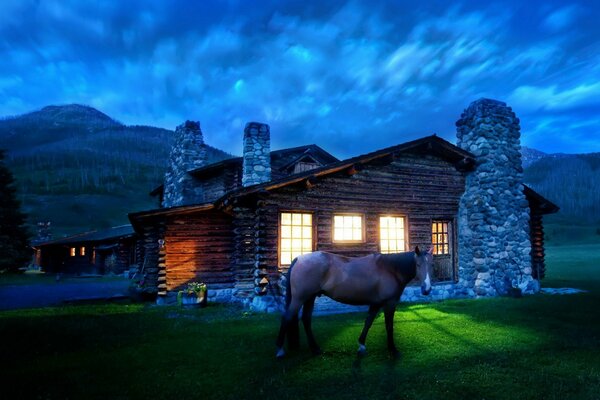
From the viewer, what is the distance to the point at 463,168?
16.6 meters

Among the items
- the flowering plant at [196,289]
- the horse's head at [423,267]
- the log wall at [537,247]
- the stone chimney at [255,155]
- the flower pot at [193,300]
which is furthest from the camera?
the log wall at [537,247]

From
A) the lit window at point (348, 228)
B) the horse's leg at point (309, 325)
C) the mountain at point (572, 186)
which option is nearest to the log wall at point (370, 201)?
the lit window at point (348, 228)

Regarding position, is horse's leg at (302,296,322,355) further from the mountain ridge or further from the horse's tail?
the mountain ridge

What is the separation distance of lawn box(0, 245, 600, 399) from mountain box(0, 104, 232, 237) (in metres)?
67.5

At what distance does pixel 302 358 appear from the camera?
22.3ft

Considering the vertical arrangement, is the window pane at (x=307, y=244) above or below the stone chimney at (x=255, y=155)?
below

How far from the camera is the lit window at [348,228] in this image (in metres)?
14.6

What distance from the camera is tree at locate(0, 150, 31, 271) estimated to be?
3219 cm

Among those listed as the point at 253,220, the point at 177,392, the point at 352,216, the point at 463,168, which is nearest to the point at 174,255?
the point at 253,220

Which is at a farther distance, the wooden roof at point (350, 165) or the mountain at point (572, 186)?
the mountain at point (572, 186)

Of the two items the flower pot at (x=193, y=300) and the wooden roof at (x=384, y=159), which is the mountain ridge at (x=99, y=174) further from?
the wooden roof at (x=384, y=159)

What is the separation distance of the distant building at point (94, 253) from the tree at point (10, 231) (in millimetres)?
4161

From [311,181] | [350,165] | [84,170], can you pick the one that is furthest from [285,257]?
[84,170]

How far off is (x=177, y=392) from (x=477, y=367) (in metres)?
4.90
